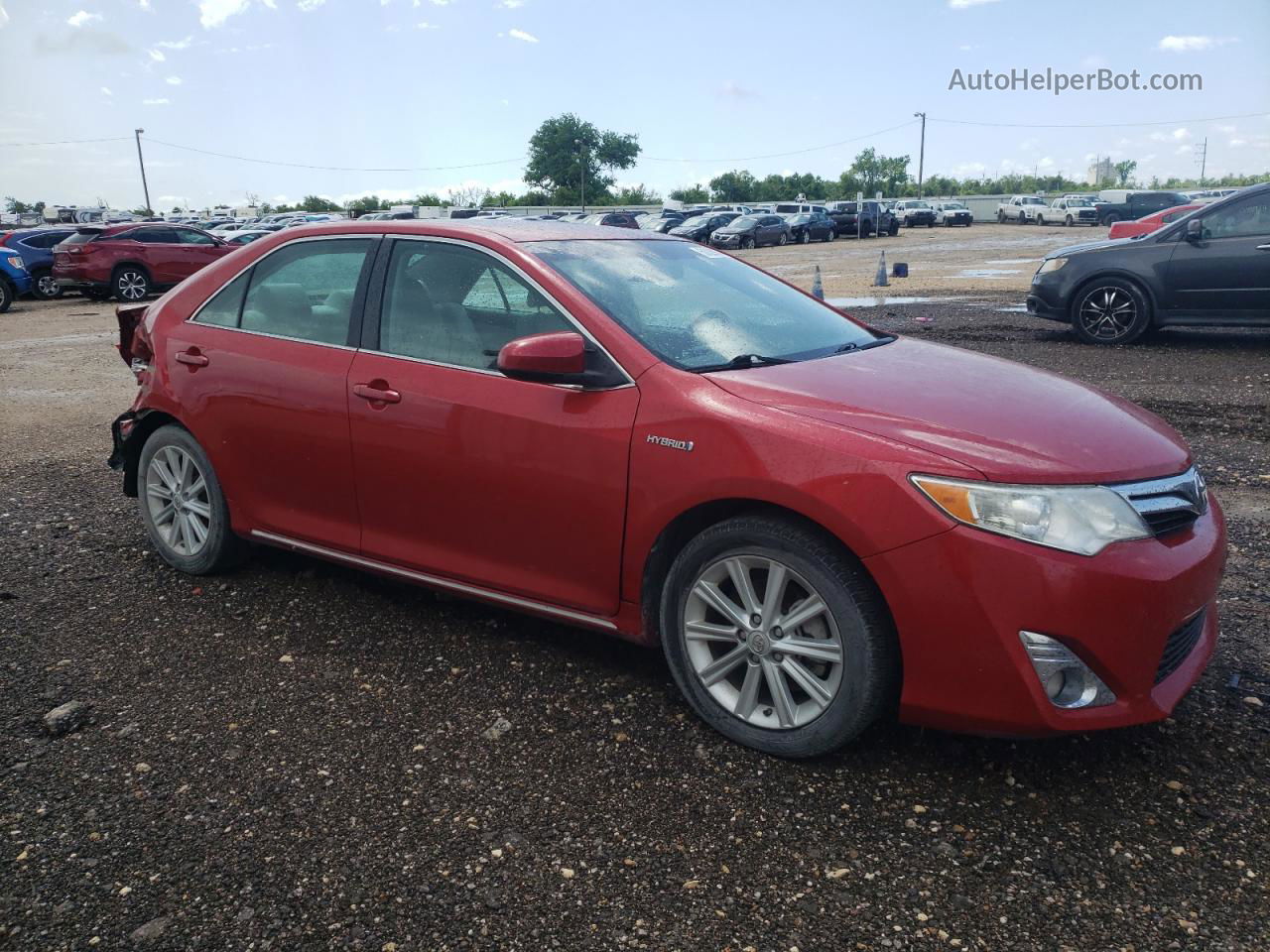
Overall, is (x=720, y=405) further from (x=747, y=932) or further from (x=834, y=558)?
(x=747, y=932)

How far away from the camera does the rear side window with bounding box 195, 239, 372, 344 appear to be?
4152 millimetres

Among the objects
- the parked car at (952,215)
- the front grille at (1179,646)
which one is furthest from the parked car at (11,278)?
the parked car at (952,215)

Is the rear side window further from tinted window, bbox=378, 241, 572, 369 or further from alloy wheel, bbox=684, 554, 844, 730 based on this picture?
alloy wheel, bbox=684, 554, 844, 730

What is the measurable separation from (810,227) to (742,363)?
4454 centimetres

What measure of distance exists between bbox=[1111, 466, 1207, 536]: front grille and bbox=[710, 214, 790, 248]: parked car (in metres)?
36.9

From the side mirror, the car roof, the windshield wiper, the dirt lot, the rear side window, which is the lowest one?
the dirt lot

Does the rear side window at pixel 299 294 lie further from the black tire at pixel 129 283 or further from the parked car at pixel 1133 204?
the parked car at pixel 1133 204

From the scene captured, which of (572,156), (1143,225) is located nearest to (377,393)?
(1143,225)

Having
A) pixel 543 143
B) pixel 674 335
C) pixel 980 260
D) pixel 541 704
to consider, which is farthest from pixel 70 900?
pixel 543 143

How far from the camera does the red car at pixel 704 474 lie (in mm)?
2756

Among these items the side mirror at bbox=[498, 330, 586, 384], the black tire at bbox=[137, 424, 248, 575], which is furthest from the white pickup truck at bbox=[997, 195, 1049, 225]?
the side mirror at bbox=[498, 330, 586, 384]

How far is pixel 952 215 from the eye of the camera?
58906 mm

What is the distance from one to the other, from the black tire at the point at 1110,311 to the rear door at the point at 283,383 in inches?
358

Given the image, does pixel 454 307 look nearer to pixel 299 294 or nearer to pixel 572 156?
pixel 299 294
